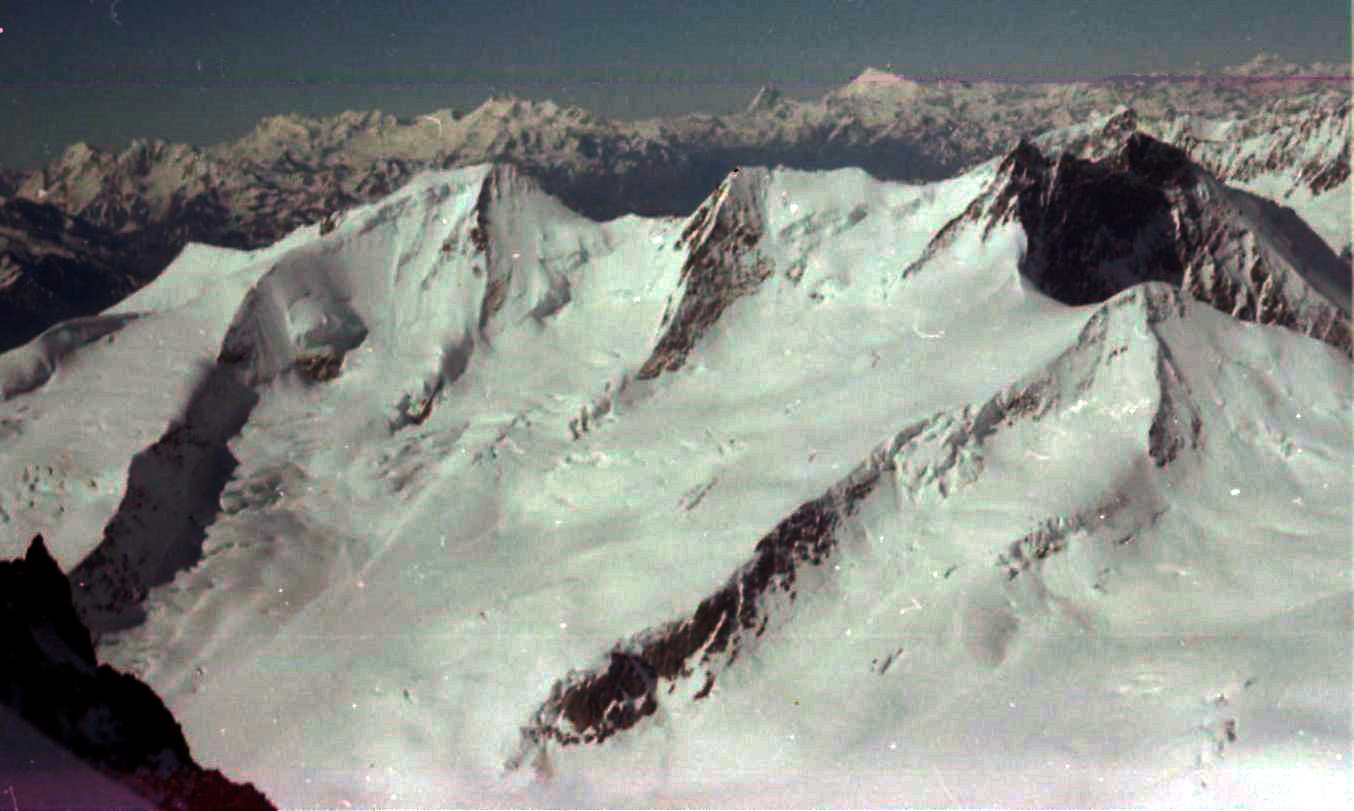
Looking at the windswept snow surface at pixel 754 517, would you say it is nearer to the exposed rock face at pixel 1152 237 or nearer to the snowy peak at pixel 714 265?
the snowy peak at pixel 714 265

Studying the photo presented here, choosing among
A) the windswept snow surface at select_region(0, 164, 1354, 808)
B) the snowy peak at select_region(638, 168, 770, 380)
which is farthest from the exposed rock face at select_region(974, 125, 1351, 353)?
the snowy peak at select_region(638, 168, 770, 380)

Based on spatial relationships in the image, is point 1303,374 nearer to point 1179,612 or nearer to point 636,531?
point 1179,612

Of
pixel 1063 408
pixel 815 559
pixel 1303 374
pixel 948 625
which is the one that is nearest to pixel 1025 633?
pixel 948 625

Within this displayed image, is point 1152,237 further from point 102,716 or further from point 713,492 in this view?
point 102,716

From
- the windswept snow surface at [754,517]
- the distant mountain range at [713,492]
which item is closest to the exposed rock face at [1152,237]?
the distant mountain range at [713,492]

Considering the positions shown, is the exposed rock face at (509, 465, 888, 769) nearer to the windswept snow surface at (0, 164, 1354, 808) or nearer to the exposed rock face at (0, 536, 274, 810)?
the windswept snow surface at (0, 164, 1354, 808)

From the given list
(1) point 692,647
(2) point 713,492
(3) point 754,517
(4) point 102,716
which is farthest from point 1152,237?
(4) point 102,716
